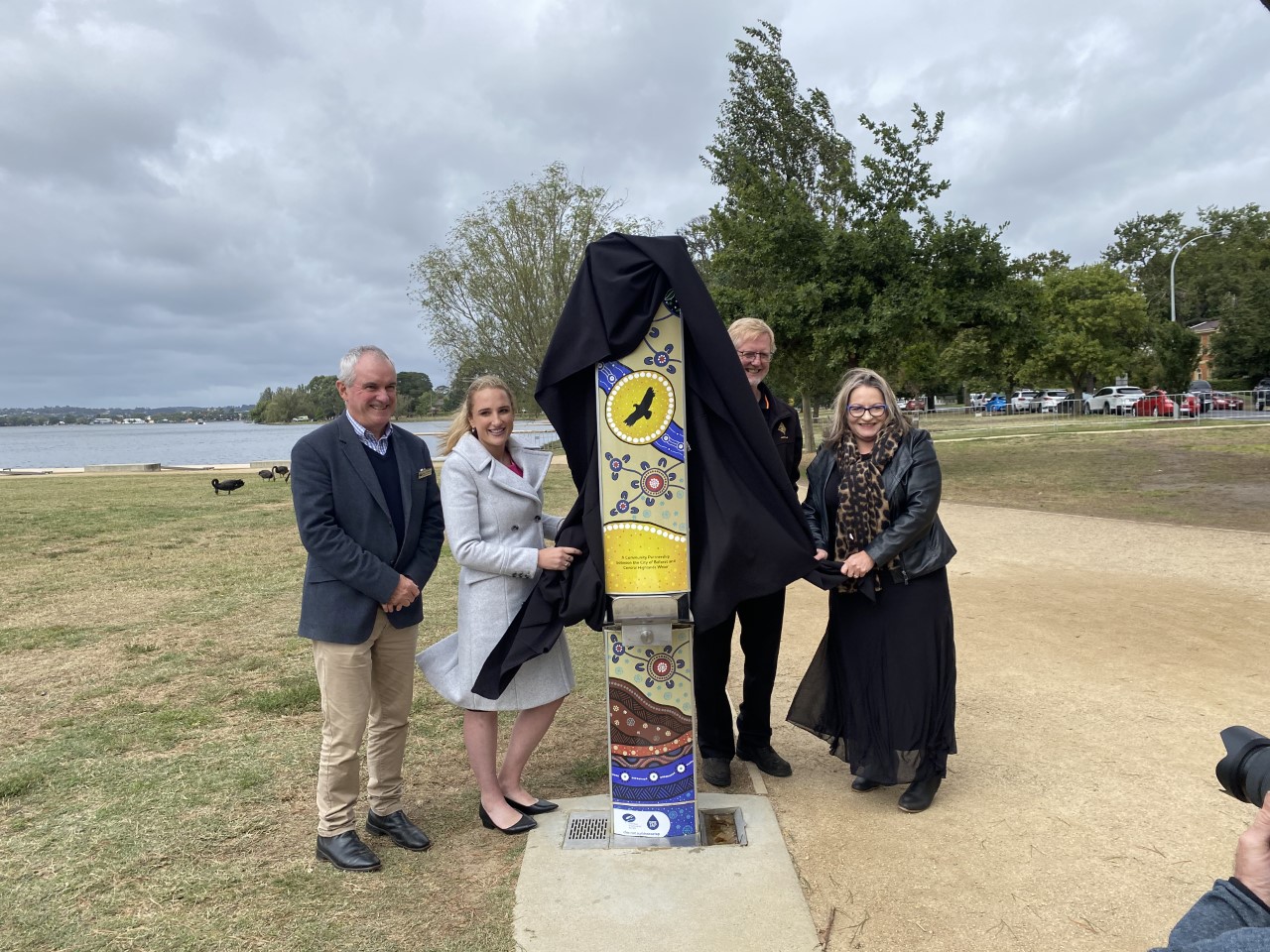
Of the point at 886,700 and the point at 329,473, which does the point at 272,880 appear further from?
the point at 886,700

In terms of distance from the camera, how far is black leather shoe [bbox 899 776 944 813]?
12.5ft

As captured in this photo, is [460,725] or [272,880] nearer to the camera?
[272,880]

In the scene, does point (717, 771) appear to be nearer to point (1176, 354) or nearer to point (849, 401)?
point (849, 401)

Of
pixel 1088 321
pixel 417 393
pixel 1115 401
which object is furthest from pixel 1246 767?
pixel 417 393

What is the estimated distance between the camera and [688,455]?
A: 334 centimetres

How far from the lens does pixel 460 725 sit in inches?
201

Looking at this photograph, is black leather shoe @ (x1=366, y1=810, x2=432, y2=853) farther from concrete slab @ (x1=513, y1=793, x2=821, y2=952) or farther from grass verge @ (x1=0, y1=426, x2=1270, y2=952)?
concrete slab @ (x1=513, y1=793, x2=821, y2=952)

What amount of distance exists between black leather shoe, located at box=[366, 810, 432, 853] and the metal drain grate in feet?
1.92

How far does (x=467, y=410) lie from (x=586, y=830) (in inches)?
70.5

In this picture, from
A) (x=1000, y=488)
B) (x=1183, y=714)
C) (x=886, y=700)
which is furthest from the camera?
(x=1000, y=488)

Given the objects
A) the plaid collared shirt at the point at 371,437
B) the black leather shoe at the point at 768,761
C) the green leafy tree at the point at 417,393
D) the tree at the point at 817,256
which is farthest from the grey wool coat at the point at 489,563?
the green leafy tree at the point at 417,393

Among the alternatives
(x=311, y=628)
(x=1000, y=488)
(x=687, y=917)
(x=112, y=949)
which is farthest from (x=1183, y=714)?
(x=1000, y=488)

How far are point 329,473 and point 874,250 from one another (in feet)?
52.4

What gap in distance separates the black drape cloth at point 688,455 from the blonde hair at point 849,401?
2.21 ft
